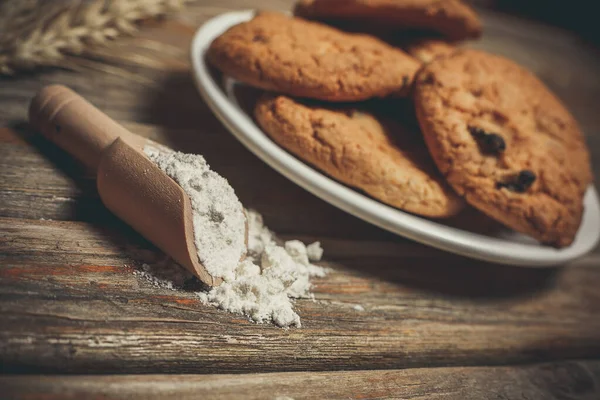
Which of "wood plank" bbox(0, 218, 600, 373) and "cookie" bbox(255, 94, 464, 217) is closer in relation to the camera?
"wood plank" bbox(0, 218, 600, 373)

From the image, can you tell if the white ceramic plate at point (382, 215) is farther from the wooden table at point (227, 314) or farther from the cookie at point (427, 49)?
the cookie at point (427, 49)

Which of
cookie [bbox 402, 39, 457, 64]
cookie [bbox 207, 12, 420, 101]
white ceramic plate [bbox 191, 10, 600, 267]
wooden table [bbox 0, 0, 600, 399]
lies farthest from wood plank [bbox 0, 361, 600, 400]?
cookie [bbox 402, 39, 457, 64]

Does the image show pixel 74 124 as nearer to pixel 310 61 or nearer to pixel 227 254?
pixel 227 254

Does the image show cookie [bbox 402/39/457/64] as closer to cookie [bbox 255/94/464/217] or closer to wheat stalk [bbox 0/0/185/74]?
cookie [bbox 255/94/464/217]

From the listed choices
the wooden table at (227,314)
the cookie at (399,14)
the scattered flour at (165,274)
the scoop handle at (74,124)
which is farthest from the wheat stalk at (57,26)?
the scattered flour at (165,274)

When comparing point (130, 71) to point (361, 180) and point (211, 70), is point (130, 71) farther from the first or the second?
point (361, 180)

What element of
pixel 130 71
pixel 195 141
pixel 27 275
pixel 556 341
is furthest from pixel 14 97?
pixel 556 341

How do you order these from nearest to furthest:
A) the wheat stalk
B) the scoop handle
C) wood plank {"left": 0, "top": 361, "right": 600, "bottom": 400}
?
wood plank {"left": 0, "top": 361, "right": 600, "bottom": 400} → the scoop handle → the wheat stalk
